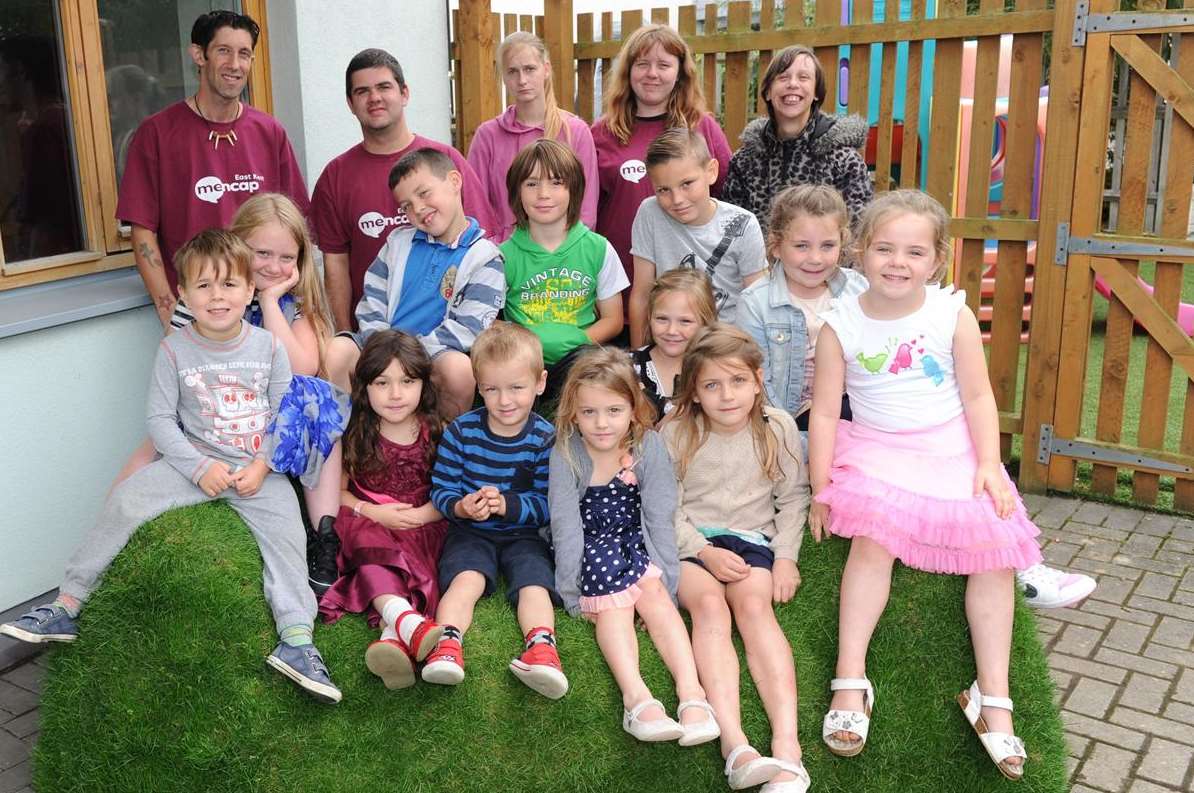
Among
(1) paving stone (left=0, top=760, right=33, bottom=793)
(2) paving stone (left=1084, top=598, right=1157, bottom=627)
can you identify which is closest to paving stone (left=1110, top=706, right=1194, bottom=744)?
(2) paving stone (left=1084, top=598, right=1157, bottom=627)

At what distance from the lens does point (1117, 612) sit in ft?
14.4

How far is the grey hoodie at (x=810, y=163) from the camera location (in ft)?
14.4

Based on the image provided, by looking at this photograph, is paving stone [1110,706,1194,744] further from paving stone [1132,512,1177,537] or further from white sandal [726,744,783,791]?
paving stone [1132,512,1177,537]

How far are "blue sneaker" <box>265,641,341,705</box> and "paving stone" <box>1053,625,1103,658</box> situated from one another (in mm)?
2796

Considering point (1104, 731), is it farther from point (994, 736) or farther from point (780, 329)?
point (780, 329)

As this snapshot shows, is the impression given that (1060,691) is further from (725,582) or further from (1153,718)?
(725,582)

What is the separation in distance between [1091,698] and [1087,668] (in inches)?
9.1

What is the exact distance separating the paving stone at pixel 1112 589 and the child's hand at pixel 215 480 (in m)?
3.53

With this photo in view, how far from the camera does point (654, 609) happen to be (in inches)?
119

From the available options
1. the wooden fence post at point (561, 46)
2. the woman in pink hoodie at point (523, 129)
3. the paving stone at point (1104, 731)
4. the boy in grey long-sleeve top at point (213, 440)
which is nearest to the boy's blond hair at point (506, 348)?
the boy in grey long-sleeve top at point (213, 440)

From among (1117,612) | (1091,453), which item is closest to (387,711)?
(1117,612)

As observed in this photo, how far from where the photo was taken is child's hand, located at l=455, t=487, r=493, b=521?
10.3 ft

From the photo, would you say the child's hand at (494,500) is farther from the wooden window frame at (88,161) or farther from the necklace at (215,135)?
the wooden window frame at (88,161)

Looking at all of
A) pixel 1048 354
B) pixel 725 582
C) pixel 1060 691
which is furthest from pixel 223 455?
pixel 1048 354
